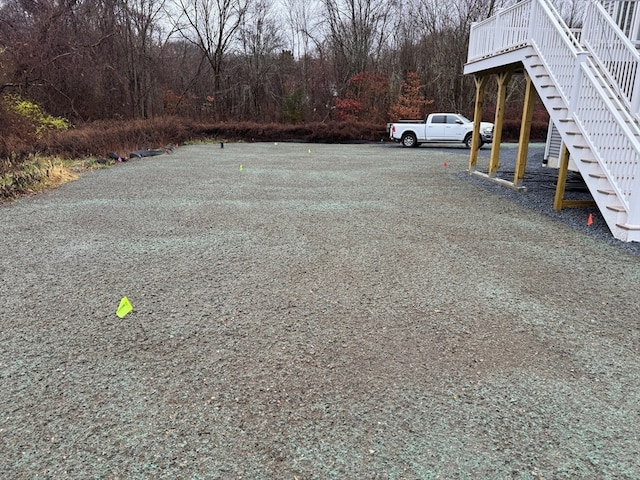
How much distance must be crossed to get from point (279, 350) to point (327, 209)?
14.4 ft

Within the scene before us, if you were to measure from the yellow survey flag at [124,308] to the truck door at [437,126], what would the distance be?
19.5 m

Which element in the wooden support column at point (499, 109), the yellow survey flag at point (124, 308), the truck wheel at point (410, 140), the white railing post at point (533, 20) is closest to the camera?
the yellow survey flag at point (124, 308)

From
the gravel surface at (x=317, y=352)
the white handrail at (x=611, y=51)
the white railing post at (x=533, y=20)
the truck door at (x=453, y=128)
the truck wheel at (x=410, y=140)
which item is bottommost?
the gravel surface at (x=317, y=352)

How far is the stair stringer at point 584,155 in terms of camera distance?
5453 millimetres

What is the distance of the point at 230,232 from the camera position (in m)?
5.64

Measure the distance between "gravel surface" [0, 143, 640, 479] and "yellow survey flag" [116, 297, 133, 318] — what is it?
0.04 meters

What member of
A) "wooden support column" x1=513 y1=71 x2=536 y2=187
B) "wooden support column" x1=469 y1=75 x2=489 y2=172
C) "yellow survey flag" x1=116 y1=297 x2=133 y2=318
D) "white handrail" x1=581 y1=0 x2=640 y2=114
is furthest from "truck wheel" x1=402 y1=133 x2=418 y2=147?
"yellow survey flag" x1=116 y1=297 x2=133 y2=318

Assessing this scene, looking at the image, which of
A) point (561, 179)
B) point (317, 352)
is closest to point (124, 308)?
point (317, 352)

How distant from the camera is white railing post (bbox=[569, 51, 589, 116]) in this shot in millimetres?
6555

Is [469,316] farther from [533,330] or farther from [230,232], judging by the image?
[230,232]

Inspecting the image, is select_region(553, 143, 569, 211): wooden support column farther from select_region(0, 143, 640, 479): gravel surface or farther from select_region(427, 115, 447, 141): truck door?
select_region(427, 115, 447, 141): truck door

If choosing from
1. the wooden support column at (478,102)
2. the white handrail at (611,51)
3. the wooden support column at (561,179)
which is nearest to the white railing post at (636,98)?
the white handrail at (611,51)

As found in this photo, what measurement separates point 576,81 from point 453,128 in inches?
567

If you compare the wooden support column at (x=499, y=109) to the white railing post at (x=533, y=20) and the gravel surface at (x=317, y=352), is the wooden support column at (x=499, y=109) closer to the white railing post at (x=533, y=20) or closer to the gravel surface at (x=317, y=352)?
the white railing post at (x=533, y=20)
